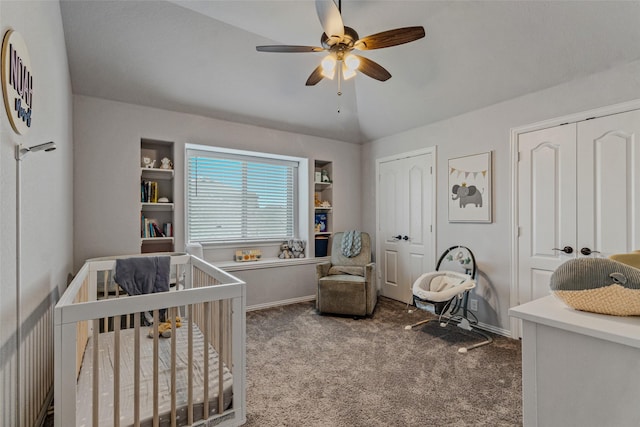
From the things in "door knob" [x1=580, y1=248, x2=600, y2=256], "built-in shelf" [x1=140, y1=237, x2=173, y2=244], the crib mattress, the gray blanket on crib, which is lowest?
the crib mattress

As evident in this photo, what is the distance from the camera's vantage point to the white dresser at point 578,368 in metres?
0.81

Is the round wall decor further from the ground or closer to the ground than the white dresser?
further from the ground

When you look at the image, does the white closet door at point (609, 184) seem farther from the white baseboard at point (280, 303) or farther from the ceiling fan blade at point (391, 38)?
the white baseboard at point (280, 303)

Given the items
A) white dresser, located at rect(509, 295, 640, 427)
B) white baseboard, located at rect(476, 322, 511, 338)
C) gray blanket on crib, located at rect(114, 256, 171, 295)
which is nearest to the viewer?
white dresser, located at rect(509, 295, 640, 427)

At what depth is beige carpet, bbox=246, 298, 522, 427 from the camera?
1822mm

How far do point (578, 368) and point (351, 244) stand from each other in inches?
126

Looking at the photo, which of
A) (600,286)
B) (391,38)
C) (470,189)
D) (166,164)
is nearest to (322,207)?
(470,189)

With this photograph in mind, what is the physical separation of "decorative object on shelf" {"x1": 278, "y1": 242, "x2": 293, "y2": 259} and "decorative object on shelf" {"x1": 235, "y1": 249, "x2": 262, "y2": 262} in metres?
0.31

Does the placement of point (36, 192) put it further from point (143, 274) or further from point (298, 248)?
point (298, 248)

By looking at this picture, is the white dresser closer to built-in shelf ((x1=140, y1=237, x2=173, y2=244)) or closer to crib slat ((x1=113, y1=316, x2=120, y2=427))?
crib slat ((x1=113, y1=316, x2=120, y2=427))

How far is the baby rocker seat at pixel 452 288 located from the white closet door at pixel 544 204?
47 centimetres

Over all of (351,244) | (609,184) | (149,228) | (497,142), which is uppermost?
(497,142)

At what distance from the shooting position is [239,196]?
4125mm

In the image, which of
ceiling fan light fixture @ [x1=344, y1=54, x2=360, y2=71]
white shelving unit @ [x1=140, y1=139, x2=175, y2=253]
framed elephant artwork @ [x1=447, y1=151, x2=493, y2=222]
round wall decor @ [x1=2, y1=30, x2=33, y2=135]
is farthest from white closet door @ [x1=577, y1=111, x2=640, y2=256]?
white shelving unit @ [x1=140, y1=139, x2=175, y2=253]
